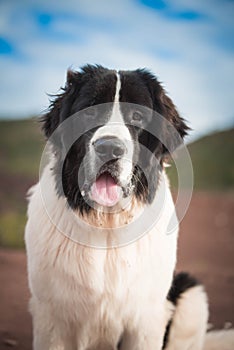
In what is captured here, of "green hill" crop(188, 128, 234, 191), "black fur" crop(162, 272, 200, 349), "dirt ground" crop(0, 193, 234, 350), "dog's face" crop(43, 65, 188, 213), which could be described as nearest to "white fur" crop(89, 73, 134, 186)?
"dog's face" crop(43, 65, 188, 213)

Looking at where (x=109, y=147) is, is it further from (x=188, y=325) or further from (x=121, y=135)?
(x=188, y=325)

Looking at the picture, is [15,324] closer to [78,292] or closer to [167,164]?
[78,292]

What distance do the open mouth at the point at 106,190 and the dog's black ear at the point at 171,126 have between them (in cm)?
52

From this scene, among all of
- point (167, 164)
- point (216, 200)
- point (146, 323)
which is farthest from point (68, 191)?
point (216, 200)

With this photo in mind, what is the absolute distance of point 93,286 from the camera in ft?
12.0

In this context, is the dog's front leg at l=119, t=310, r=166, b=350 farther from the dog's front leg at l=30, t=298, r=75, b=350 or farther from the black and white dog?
the dog's front leg at l=30, t=298, r=75, b=350

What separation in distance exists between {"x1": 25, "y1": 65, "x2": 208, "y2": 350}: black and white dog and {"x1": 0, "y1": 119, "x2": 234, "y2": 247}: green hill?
8395mm

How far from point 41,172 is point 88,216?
0.59 metres

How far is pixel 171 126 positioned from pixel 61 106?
29.6 inches

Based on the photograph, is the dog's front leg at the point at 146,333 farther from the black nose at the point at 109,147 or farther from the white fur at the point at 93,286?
the black nose at the point at 109,147

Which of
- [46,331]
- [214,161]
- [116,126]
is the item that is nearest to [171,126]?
[116,126]

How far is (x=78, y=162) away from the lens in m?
3.58

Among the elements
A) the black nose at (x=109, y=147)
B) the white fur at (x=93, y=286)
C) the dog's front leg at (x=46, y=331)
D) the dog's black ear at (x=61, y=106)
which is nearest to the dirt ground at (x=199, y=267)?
the dog's front leg at (x=46, y=331)

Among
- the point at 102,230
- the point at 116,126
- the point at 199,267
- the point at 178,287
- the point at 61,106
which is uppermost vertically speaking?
the point at 61,106
